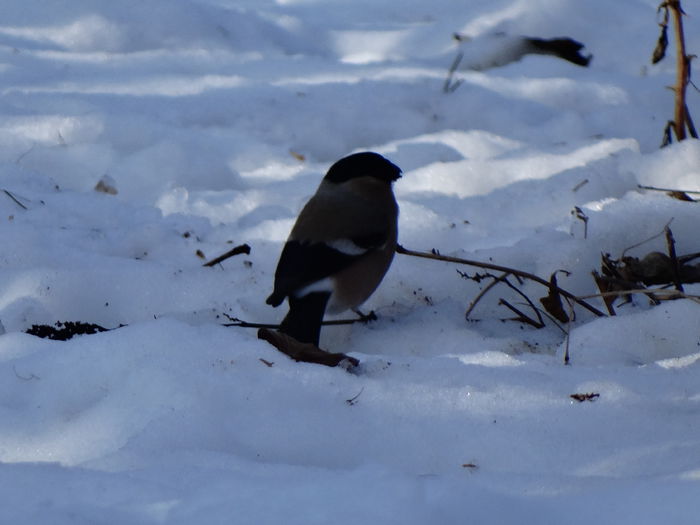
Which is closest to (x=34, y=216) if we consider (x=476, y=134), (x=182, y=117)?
(x=182, y=117)

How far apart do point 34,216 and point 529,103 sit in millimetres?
2546

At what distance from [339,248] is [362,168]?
401 mm

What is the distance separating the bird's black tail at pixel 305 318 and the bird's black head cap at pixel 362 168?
1.85ft

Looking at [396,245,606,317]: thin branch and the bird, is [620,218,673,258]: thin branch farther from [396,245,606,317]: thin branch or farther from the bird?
the bird

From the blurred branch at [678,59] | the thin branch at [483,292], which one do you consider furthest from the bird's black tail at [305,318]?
the blurred branch at [678,59]

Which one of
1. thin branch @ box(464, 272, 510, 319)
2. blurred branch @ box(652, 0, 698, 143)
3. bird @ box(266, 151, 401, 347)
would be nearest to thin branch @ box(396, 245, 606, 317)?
thin branch @ box(464, 272, 510, 319)

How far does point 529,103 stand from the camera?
4883mm

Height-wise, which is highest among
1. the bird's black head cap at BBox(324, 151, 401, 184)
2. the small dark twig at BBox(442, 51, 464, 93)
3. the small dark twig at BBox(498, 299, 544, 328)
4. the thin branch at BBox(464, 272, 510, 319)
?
the small dark twig at BBox(442, 51, 464, 93)

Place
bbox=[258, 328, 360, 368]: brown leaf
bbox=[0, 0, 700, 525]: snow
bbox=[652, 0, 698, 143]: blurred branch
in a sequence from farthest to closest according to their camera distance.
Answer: bbox=[652, 0, 698, 143]: blurred branch, bbox=[258, 328, 360, 368]: brown leaf, bbox=[0, 0, 700, 525]: snow

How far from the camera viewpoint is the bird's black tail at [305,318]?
2.66 metres

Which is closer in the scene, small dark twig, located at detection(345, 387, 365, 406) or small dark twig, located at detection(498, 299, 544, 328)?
small dark twig, located at detection(345, 387, 365, 406)

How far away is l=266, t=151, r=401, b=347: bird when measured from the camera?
9.20ft

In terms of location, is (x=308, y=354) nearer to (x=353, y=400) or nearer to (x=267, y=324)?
(x=353, y=400)

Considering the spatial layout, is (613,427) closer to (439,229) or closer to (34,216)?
(439,229)
